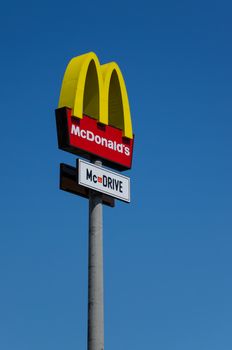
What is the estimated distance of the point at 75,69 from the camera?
24.4 m

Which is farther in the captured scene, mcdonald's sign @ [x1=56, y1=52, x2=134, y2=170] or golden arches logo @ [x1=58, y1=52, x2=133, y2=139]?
golden arches logo @ [x1=58, y1=52, x2=133, y2=139]

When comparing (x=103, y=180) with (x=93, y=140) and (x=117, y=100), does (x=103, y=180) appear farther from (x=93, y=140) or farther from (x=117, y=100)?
(x=117, y=100)

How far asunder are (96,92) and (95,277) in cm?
578

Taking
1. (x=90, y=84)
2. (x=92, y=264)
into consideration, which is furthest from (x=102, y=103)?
(x=92, y=264)

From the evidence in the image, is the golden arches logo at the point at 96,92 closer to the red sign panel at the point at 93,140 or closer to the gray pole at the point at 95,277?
the red sign panel at the point at 93,140

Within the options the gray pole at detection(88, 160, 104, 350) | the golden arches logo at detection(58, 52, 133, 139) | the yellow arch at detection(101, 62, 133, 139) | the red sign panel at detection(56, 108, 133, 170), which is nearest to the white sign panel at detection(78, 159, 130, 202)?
the gray pole at detection(88, 160, 104, 350)

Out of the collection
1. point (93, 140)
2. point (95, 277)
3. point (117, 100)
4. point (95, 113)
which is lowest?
point (95, 277)

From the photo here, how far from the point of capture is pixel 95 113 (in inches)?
984

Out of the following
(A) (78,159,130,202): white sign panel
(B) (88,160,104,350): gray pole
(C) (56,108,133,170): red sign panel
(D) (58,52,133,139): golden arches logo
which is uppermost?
(D) (58,52,133,139): golden arches logo

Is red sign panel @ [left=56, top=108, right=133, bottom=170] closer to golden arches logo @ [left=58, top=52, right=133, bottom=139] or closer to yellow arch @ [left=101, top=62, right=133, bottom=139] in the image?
golden arches logo @ [left=58, top=52, right=133, bottom=139]

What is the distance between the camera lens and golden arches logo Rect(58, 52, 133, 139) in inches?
945

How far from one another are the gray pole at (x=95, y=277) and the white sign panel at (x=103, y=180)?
0.32 meters

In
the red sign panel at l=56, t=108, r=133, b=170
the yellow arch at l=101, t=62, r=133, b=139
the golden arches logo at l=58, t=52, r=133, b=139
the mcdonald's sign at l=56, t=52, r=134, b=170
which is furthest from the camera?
the yellow arch at l=101, t=62, r=133, b=139

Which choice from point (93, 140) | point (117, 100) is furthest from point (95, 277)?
point (117, 100)
